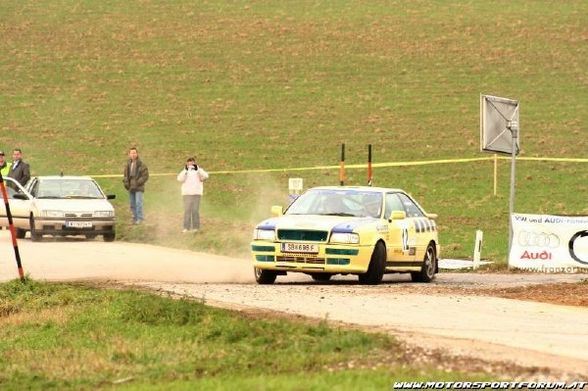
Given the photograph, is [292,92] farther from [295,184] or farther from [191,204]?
[295,184]

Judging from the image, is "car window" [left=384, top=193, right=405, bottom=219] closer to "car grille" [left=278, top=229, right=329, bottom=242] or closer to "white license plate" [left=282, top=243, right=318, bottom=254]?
"car grille" [left=278, top=229, right=329, bottom=242]

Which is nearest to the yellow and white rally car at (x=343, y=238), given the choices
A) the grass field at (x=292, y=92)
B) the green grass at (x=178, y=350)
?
the green grass at (x=178, y=350)

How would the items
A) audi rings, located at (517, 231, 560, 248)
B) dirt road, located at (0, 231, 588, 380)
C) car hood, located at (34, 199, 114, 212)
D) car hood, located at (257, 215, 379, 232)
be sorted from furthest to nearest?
car hood, located at (34, 199, 114, 212) → audi rings, located at (517, 231, 560, 248) → car hood, located at (257, 215, 379, 232) → dirt road, located at (0, 231, 588, 380)

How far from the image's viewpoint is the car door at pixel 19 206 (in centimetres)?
3136

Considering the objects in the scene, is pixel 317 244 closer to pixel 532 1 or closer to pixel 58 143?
pixel 58 143

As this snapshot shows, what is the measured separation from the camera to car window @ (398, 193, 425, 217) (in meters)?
22.3

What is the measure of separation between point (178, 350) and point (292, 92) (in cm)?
4410

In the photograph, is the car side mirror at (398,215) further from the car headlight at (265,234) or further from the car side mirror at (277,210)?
the car headlight at (265,234)

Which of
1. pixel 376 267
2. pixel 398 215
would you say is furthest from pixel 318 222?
pixel 398 215

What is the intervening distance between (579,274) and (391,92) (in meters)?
32.4

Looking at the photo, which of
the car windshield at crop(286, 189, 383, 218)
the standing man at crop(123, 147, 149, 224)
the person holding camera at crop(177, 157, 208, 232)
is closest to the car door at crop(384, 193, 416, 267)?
the car windshield at crop(286, 189, 383, 218)

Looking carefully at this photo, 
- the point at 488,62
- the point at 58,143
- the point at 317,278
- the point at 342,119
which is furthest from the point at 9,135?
the point at 317,278

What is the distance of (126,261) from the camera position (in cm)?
2477

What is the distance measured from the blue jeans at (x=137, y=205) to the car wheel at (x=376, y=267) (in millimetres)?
12946
